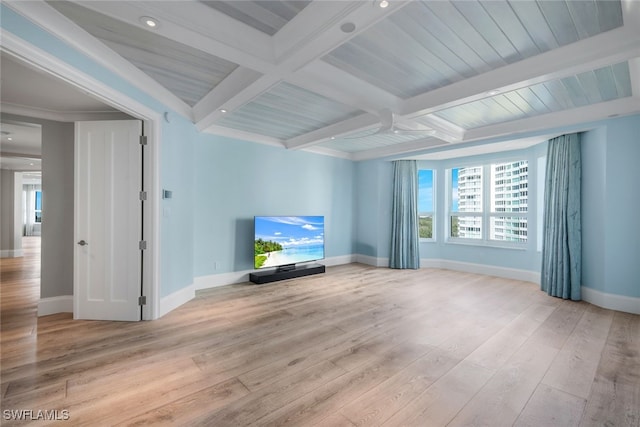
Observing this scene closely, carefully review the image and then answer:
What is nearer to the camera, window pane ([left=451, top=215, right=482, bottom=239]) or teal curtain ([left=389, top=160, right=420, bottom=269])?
window pane ([left=451, top=215, right=482, bottom=239])

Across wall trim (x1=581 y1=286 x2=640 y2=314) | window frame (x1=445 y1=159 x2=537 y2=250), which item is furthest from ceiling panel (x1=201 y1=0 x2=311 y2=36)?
window frame (x1=445 y1=159 x2=537 y2=250)

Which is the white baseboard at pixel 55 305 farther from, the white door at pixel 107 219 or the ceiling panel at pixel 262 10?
the ceiling panel at pixel 262 10

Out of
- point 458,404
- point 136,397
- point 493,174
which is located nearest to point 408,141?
point 493,174

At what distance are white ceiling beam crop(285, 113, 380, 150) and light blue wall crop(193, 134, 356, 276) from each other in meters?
0.44

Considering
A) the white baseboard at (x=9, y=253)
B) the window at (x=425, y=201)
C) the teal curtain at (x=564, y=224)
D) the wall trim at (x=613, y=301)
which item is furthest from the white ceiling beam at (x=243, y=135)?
the white baseboard at (x=9, y=253)

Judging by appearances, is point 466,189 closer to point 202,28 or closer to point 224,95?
point 224,95

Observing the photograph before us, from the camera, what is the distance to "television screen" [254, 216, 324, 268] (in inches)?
191

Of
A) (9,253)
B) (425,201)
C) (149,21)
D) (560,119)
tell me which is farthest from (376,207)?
(9,253)

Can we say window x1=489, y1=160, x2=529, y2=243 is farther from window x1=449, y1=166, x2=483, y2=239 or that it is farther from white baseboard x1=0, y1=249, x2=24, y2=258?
white baseboard x1=0, y1=249, x2=24, y2=258

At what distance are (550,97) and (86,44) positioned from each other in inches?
189

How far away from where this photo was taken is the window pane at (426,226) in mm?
6480

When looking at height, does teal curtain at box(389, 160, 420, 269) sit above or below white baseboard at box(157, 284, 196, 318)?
above

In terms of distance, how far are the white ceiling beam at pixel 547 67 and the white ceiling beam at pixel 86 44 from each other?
3.02m

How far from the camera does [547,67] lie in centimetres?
241
